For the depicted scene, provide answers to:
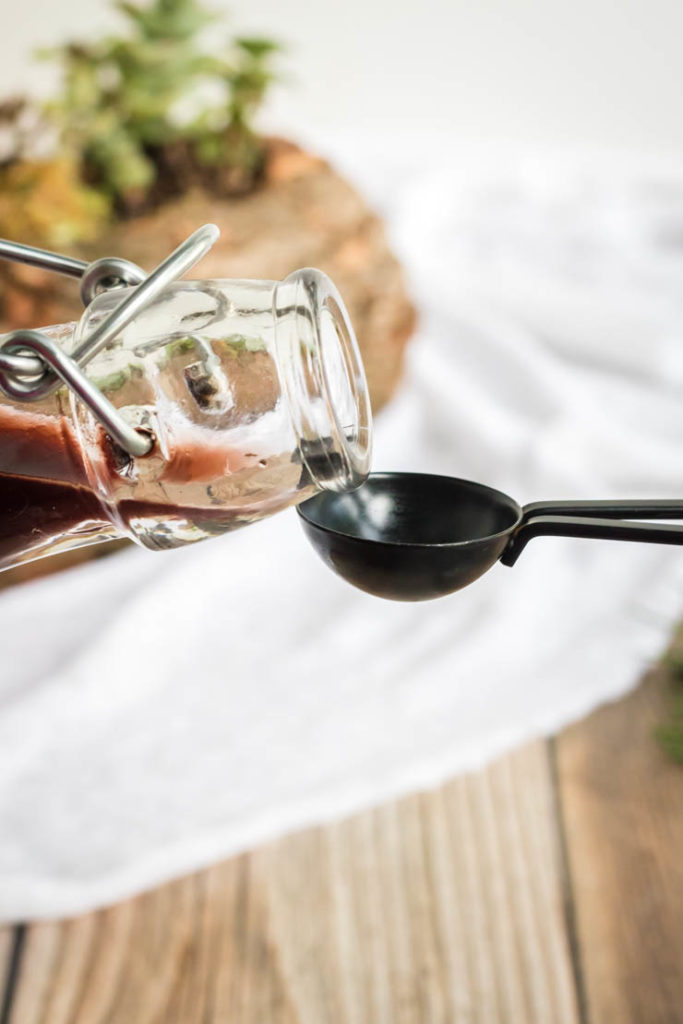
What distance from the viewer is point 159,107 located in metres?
1.11

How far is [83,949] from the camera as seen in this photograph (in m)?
0.64

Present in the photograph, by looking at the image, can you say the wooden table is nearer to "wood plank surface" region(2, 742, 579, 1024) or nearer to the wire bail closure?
"wood plank surface" region(2, 742, 579, 1024)

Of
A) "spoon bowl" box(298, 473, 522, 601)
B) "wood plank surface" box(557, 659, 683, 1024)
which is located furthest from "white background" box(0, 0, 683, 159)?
"spoon bowl" box(298, 473, 522, 601)

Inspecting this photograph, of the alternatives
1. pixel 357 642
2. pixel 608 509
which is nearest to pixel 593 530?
pixel 608 509

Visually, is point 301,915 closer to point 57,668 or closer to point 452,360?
point 57,668

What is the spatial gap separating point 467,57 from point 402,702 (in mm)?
1323

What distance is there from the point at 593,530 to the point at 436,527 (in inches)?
2.8

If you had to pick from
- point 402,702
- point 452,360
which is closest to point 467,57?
point 452,360

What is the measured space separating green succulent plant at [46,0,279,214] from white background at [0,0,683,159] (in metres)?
0.65

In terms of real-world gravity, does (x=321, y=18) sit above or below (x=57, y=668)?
above

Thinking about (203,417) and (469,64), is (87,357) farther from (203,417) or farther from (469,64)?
(469,64)

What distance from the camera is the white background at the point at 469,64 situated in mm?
1770

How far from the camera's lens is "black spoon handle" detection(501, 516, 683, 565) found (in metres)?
0.27

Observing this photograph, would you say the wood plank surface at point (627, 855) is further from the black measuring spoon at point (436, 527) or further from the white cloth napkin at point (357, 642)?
the black measuring spoon at point (436, 527)
